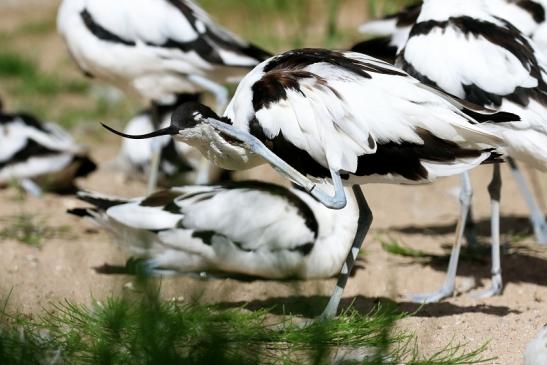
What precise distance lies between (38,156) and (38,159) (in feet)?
0.07

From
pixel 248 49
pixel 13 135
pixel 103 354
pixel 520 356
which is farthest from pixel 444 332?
pixel 13 135

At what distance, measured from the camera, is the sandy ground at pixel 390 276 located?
→ 3.58 metres

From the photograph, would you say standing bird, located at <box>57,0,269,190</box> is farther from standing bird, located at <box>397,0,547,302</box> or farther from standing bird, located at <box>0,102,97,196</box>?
standing bird, located at <box>397,0,547,302</box>

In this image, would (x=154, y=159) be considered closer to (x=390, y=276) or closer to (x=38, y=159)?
(x=38, y=159)

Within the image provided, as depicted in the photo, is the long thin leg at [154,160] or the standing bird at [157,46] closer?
the standing bird at [157,46]

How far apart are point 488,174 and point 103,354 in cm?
340

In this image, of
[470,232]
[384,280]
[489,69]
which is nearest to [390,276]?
[384,280]

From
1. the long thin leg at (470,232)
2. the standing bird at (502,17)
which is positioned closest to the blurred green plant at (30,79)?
the standing bird at (502,17)

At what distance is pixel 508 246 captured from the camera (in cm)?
466

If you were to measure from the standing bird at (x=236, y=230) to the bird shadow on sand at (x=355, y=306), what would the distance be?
152 mm

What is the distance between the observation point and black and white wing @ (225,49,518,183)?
3.25 m

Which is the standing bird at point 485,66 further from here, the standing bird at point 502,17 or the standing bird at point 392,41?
the standing bird at point 392,41

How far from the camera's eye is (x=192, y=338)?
3107 mm

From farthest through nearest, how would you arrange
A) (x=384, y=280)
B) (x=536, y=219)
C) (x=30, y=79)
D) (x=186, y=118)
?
1. (x=30, y=79)
2. (x=536, y=219)
3. (x=384, y=280)
4. (x=186, y=118)
